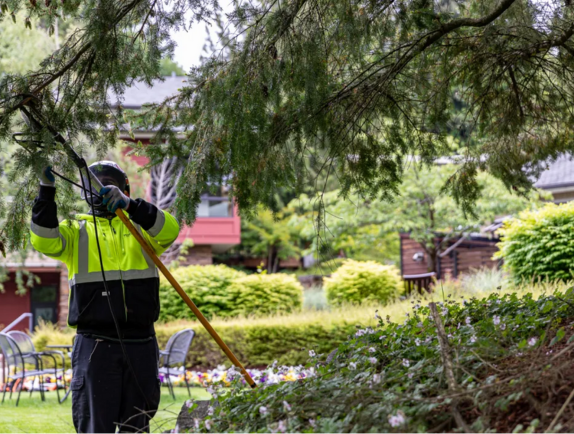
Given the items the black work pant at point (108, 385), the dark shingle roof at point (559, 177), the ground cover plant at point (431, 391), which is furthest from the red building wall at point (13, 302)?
the ground cover plant at point (431, 391)

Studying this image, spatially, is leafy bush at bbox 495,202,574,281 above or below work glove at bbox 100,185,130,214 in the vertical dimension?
below

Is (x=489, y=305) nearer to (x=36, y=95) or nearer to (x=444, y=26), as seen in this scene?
(x=444, y=26)

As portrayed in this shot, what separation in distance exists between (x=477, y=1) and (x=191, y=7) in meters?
2.33

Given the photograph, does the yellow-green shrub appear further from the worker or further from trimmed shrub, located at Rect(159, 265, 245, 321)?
the worker

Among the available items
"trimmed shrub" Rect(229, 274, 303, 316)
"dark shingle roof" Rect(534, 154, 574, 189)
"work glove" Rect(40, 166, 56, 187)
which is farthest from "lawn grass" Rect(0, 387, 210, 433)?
"dark shingle roof" Rect(534, 154, 574, 189)

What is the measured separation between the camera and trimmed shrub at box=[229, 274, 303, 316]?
544 inches

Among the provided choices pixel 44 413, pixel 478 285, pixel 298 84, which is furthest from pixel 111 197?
pixel 478 285

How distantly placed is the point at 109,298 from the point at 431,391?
198 centimetres

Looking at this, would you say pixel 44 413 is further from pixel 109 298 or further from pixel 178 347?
pixel 109 298

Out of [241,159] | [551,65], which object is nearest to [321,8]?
[241,159]

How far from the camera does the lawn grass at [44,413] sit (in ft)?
20.4

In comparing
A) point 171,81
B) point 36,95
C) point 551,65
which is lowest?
point 36,95

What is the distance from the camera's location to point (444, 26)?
424 cm

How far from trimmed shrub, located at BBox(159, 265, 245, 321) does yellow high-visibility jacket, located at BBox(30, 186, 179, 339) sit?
31.7ft
